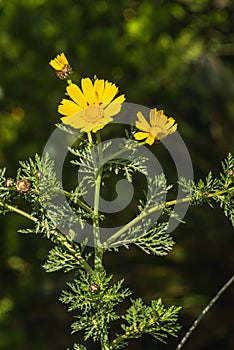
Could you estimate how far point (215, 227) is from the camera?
240cm

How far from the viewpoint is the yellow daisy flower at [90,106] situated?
775 millimetres

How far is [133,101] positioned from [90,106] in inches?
71.7

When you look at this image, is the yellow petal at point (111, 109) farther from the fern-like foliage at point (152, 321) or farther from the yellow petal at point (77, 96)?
the fern-like foliage at point (152, 321)

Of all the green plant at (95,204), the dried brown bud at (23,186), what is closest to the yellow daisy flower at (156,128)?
the green plant at (95,204)

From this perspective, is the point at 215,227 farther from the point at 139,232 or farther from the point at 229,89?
the point at 139,232

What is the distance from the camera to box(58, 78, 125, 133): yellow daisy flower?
2.54ft

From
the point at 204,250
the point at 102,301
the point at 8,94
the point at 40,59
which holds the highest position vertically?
the point at 40,59

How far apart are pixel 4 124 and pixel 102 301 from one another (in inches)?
71.3

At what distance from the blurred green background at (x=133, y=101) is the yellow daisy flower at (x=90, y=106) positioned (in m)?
1.40

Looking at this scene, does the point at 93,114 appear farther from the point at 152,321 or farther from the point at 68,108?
the point at 152,321

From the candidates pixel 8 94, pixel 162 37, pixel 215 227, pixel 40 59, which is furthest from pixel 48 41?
pixel 215 227

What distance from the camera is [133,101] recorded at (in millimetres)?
2588

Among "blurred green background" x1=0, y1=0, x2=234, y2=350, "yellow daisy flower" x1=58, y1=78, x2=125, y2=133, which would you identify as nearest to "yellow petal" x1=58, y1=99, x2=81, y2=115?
"yellow daisy flower" x1=58, y1=78, x2=125, y2=133

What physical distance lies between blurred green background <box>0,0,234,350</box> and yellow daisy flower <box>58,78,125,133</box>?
140cm
